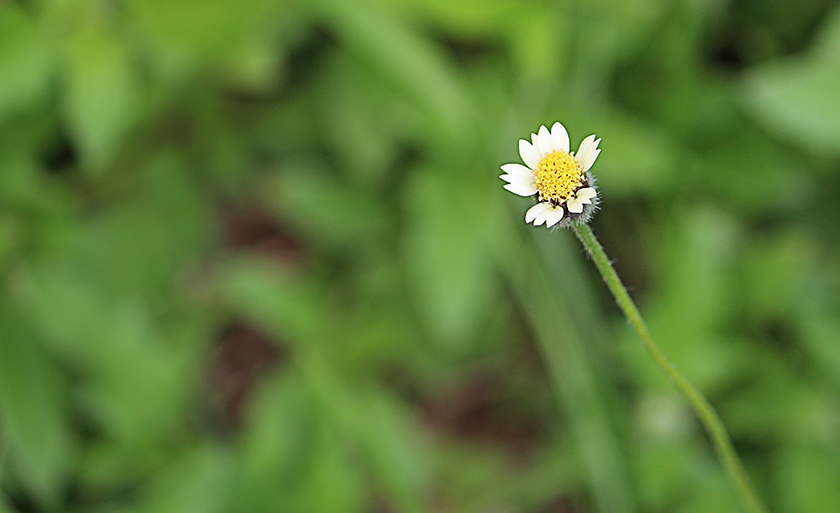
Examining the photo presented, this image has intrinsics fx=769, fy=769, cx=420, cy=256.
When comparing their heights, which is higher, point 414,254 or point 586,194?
point 414,254

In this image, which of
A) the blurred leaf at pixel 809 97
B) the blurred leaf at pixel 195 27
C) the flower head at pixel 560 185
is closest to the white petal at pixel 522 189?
the flower head at pixel 560 185

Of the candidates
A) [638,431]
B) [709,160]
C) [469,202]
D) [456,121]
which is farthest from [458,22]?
[638,431]

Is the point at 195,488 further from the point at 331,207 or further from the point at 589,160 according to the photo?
the point at 589,160

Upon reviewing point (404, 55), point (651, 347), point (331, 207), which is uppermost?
point (404, 55)

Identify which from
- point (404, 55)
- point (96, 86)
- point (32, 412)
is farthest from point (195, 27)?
point (32, 412)

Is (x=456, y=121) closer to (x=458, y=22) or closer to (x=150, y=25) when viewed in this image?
(x=458, y=22)

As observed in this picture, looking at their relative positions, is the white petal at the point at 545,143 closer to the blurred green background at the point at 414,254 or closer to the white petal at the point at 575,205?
the white petal at the point at 575,205
